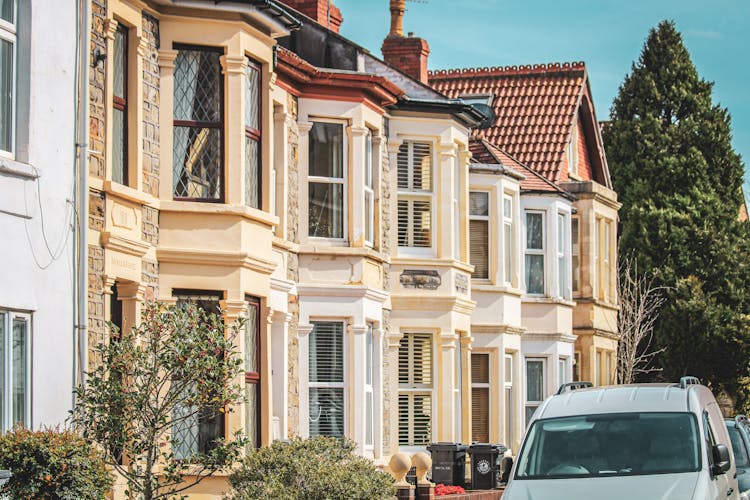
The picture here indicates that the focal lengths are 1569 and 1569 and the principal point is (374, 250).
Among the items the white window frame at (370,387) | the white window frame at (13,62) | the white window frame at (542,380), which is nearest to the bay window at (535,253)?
the white window frame at (542,380)

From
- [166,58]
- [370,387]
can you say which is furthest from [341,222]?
[166,58]

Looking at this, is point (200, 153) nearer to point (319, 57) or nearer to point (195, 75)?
point (195, 75)

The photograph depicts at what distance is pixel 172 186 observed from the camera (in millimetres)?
20266

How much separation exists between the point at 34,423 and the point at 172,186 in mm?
4868

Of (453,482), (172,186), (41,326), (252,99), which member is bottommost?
(453,482)

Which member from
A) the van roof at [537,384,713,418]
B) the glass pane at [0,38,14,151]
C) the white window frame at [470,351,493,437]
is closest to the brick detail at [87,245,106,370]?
the glass pane at [0,38,14,151]

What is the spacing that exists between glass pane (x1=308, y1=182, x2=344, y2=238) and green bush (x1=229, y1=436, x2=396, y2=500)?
7325 mm

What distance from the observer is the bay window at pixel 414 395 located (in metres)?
29.2

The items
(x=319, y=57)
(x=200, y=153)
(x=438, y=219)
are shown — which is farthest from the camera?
(x=438, y=219)

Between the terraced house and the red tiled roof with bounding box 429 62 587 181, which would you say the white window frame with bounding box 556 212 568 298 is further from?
the red tiled roof with bounding box 429 62 587 181

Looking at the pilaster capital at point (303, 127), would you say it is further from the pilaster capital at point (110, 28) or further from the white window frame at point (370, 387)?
the pilaster capital at point (110, 28)

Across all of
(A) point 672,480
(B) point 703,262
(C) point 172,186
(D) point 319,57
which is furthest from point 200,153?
(B) point 703,262

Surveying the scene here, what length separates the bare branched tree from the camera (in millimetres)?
43250

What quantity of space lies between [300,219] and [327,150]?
1367 mm
